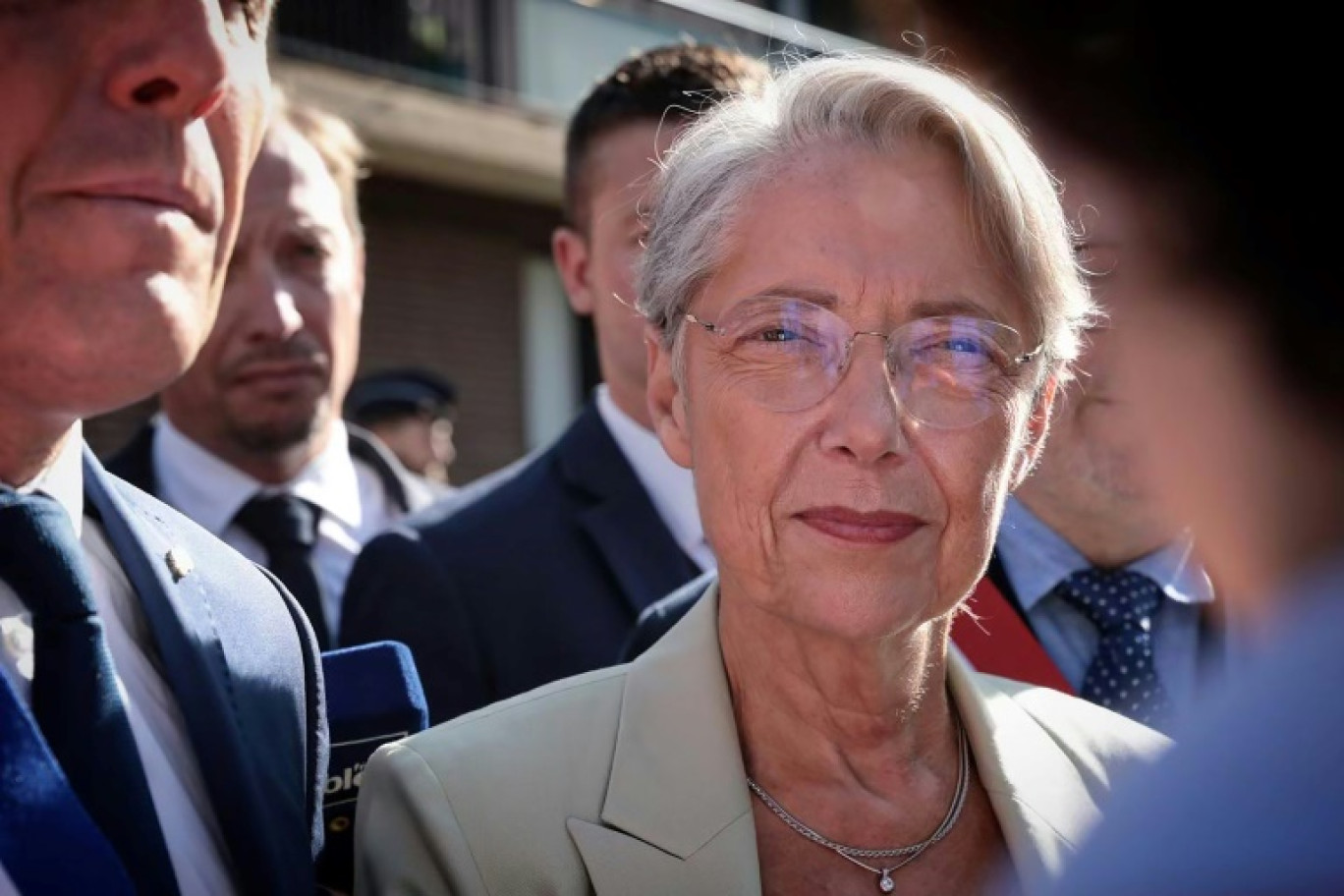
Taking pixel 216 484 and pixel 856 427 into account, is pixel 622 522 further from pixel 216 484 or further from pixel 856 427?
pixel 856 427

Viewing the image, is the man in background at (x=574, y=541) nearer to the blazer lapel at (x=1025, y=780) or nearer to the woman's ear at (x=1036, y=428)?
the woman's ear at (x=1036, y=428)

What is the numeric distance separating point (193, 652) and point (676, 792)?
2.28 feet

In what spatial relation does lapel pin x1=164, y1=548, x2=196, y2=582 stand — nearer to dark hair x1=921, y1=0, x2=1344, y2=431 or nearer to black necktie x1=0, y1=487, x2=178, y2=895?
black necktie x1=0, y1=487, x2=178, y2=895

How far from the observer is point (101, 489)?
7.21 ft

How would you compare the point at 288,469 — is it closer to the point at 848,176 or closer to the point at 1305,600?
the point at 848,176

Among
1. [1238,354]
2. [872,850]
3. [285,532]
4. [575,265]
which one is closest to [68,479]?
[872,850]

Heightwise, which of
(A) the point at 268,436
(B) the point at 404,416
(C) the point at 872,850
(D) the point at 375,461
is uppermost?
(C) the point at 872,850

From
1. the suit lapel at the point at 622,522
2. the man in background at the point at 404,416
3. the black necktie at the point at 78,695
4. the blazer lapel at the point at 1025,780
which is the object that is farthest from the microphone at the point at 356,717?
the man in background at the point at 404,416

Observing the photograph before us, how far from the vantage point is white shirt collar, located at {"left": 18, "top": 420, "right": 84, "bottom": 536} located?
6.64 feet

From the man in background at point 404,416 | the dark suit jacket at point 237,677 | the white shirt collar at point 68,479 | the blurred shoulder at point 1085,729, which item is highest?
the white shirt collar at point 68,479

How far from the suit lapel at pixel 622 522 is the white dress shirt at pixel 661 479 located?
3 cm

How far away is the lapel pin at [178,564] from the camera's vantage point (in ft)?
7.21

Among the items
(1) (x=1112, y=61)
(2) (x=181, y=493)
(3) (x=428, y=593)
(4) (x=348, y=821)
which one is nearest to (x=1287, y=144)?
(1) (x=1112, y=61)

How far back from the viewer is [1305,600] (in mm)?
1331
